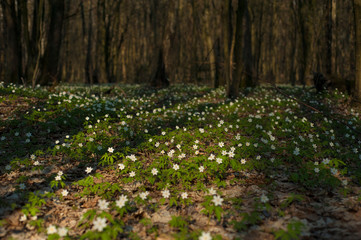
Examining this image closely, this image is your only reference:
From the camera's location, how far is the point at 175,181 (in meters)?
3.76

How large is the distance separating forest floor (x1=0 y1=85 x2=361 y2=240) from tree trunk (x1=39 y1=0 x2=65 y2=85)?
6631mm

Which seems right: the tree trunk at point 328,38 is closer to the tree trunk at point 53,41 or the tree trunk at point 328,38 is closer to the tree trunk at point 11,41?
the tree trunk at point 53,41

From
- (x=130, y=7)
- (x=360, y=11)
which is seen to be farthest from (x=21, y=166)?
(x=130, y=7)

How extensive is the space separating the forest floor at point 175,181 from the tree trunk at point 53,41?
6.63 m

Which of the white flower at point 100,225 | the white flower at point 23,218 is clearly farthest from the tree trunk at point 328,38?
the white flower at point 23,218

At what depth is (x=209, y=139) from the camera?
17.7 ft

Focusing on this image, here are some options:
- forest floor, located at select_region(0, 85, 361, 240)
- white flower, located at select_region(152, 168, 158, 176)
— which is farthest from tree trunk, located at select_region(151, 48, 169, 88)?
white flower, located at select_region(152, 168, 158, 176)

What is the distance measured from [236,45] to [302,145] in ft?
18.5

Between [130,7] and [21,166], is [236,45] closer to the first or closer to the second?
[21,166]

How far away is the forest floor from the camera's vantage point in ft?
8.96

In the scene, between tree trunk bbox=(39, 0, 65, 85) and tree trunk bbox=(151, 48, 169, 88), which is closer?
tree trunk bbox=(39, 0, 65, 85)

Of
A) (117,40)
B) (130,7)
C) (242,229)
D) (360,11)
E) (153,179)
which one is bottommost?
(242,229)

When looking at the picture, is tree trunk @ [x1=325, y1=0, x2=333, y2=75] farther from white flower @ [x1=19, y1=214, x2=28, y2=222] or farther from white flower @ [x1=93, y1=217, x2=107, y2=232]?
white flower @ [x1=19, y1=214, x2=28, y2=222]

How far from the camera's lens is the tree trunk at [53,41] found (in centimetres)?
1224
